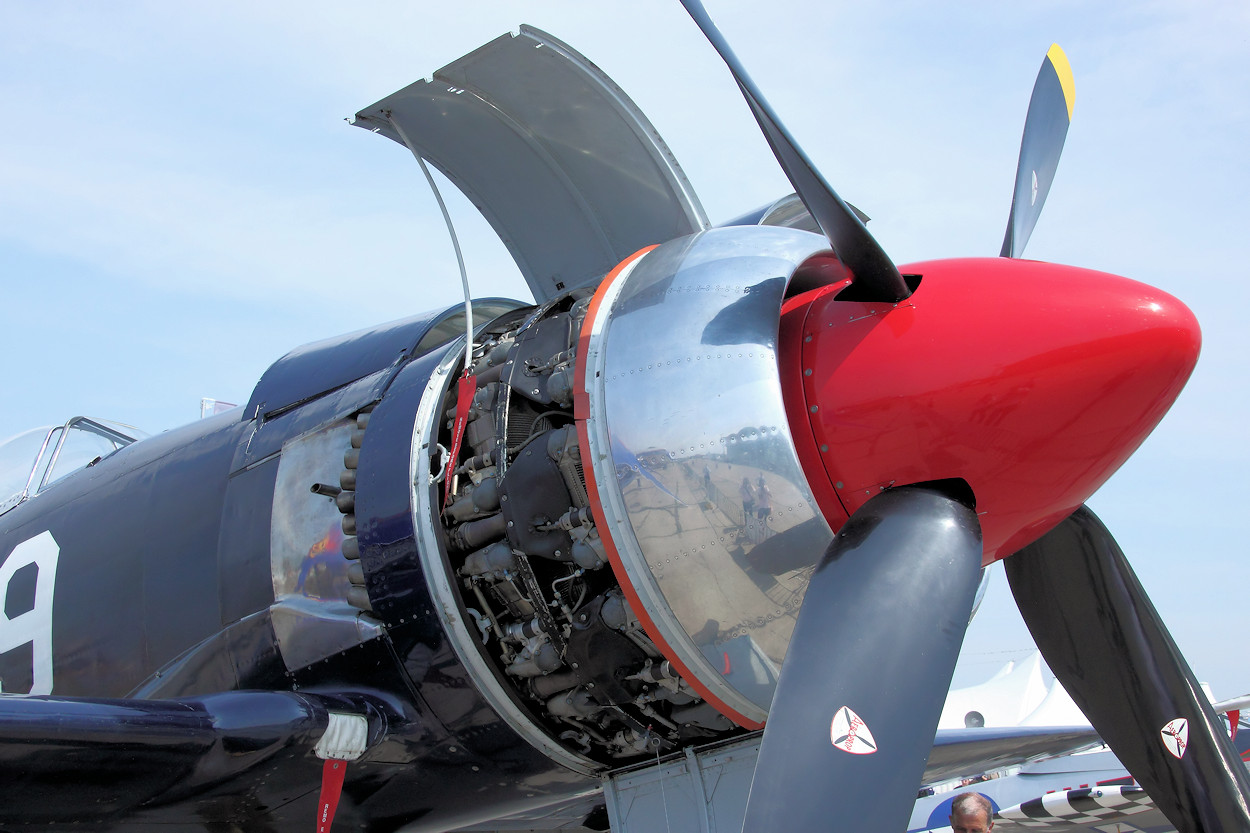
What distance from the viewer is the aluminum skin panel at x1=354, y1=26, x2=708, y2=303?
16.5 feet

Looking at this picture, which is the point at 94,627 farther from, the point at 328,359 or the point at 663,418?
the point at 663,418

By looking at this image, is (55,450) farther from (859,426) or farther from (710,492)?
(859,426)

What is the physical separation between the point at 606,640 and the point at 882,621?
1.18 metres

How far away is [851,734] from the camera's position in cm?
292

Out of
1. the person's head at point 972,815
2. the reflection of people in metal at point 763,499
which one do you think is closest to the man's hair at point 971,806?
the person's head at point 972,815

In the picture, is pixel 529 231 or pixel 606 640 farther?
pixel 529 231

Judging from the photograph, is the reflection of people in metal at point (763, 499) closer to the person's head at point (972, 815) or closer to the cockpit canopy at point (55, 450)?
the person's head at point (972, 815)

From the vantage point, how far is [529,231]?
19.3ft

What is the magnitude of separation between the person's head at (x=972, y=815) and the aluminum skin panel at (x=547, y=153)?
9.60 ft

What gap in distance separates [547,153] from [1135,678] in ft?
11.5

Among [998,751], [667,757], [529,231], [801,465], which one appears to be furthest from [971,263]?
[998,751]

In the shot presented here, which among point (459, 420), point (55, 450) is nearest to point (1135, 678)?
point (459, 420)

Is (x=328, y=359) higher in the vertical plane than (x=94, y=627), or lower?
higher

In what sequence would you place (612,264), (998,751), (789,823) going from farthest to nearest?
(998,751)
(612,264)
(789,823)
